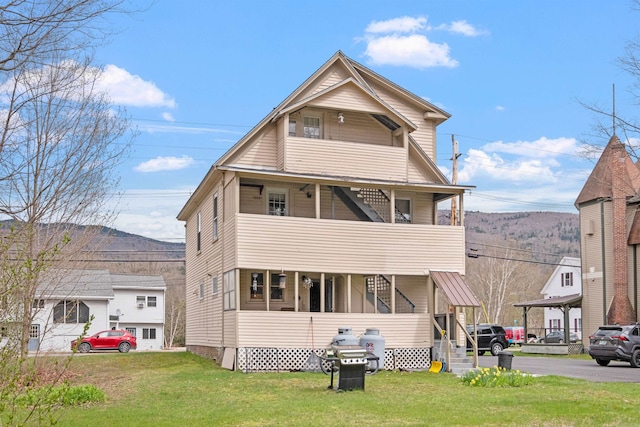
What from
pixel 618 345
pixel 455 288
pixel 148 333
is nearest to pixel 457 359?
pixel 455 288

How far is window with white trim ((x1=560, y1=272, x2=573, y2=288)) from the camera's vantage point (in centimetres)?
7038

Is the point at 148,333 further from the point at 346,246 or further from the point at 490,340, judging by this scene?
the point at 346,246

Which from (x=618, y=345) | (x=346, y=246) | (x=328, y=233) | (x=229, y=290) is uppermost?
(x=328, y=233)

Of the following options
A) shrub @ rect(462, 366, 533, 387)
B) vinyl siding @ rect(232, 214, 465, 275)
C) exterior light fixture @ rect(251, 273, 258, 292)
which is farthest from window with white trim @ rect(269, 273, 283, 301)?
shrub @ rect(462, 366, 533, 387)

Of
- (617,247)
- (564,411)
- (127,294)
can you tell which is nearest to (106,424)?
(564,411)

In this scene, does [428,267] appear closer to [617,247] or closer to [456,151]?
[456,151]

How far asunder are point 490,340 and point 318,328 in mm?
19507

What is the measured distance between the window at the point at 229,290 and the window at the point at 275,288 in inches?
70.5

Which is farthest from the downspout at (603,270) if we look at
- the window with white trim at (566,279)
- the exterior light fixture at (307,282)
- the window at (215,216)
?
the window with white trim at (566,279)

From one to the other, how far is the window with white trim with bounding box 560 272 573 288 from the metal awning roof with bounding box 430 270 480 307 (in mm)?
48225

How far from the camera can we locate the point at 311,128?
26781mm

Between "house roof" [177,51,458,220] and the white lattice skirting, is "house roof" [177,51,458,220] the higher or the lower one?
the higher one

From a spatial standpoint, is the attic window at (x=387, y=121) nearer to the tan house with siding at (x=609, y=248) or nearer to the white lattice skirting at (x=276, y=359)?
the white lattice skirting at (x=276, y=359)

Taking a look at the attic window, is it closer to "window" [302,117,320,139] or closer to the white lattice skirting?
"window" [302,117,320,139]
